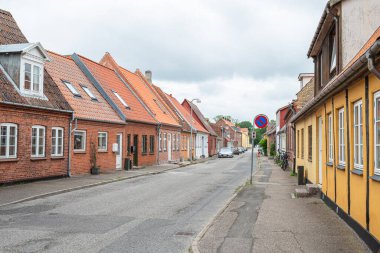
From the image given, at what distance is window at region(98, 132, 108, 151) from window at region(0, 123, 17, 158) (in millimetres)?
7390

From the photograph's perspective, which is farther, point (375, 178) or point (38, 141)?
point (38, 141)

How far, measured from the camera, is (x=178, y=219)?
405 inches

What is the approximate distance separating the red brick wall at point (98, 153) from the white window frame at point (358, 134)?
15.1 metres

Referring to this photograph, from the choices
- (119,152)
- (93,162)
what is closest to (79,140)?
(93,162)

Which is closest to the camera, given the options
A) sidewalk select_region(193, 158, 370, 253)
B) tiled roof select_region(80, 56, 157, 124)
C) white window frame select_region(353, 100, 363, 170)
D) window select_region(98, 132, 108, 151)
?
sidewalk select_region(193, 158, 370, 253)

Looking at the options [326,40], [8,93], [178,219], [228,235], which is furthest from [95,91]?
[228,235]

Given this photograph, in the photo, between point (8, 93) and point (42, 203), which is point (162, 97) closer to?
point (8, 93)

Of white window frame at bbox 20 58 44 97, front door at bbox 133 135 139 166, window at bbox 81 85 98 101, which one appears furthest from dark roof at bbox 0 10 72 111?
front door at bbox 133 135 139 166

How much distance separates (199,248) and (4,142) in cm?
1151

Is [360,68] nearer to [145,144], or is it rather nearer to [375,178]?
[375,178]

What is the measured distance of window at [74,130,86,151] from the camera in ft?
70.7

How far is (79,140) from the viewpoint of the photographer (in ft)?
72.0

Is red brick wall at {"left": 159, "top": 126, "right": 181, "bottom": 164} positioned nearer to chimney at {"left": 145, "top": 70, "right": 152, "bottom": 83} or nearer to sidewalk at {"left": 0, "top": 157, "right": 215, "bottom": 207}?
chimney at {"left": 145, "top": 70, "right": 152, "bottom": 83}

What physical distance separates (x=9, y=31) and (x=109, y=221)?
1358 cm
